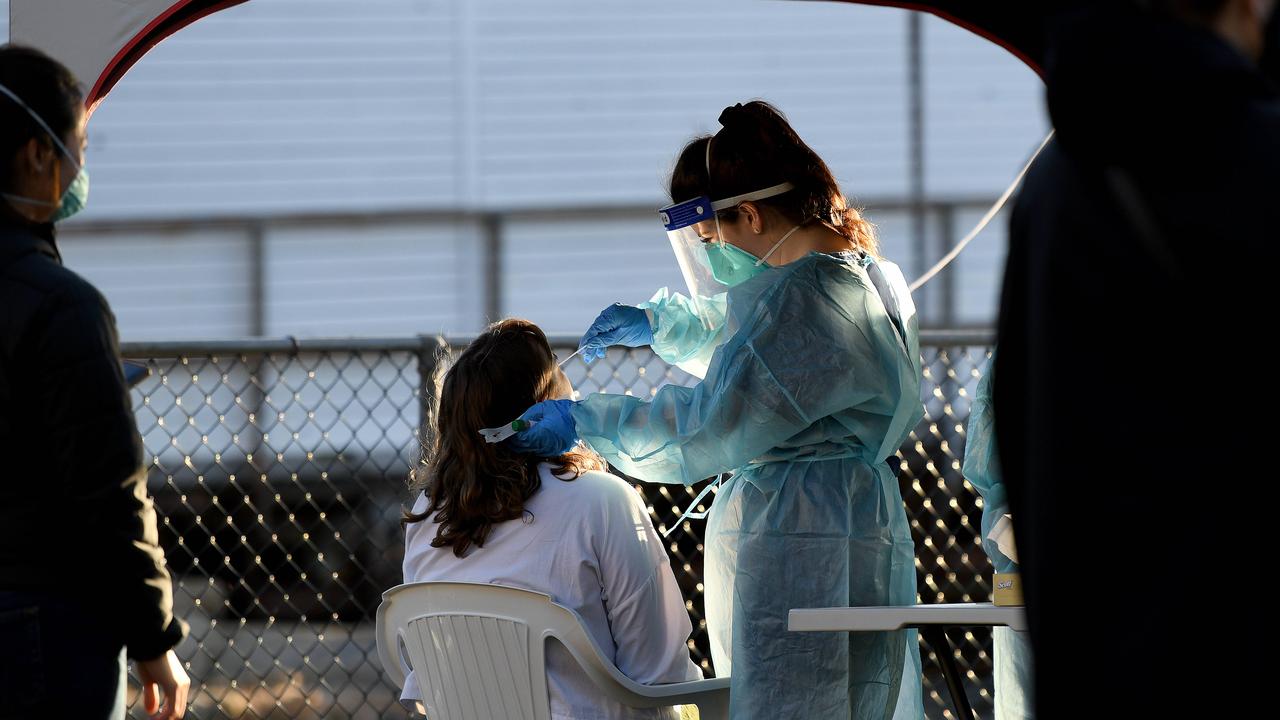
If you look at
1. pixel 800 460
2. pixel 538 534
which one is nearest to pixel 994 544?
pixel 800 460

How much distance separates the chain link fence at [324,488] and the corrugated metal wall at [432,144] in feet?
1.49

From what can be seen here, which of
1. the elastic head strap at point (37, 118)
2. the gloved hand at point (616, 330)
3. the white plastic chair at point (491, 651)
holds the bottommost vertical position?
the white plastic chair at point (491, 651)

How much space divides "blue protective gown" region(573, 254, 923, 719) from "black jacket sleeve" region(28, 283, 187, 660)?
91 centimetres

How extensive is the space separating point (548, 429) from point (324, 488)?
2.15m

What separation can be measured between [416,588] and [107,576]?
713 mm

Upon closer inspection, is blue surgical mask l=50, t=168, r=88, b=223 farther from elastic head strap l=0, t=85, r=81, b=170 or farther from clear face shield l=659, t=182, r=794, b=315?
clear face shield l=659, t=182, r=794, b=315

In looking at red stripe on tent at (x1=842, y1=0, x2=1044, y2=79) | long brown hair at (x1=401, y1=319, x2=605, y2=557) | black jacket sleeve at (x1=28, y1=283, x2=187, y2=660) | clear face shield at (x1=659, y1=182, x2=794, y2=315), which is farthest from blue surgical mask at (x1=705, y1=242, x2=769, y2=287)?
black jacket sleeve at (x1=28, y1=283, x2=187, y2=660)

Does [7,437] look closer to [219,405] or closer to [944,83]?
[219,405]

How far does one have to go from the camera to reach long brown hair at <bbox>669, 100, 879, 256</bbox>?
2.53 m

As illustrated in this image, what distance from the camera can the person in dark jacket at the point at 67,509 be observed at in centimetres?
161

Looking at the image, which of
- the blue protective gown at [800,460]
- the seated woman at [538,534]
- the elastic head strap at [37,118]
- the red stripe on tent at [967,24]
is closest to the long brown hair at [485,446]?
the seated woman at [538,534]

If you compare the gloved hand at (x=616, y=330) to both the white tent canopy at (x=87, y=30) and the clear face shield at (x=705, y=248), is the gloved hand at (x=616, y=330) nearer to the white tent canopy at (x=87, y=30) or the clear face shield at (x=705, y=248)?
the clear face shield at (x=705, y=248)

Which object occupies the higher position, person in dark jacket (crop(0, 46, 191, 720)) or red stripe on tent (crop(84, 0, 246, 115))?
red stripe on tent (crop(84, 0, 246, 115))

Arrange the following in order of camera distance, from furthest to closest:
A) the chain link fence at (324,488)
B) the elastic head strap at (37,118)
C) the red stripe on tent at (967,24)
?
the chain link fence at (324,488) < the red stripe on tent at (967,24) < the elastic head strap at (37,118)
